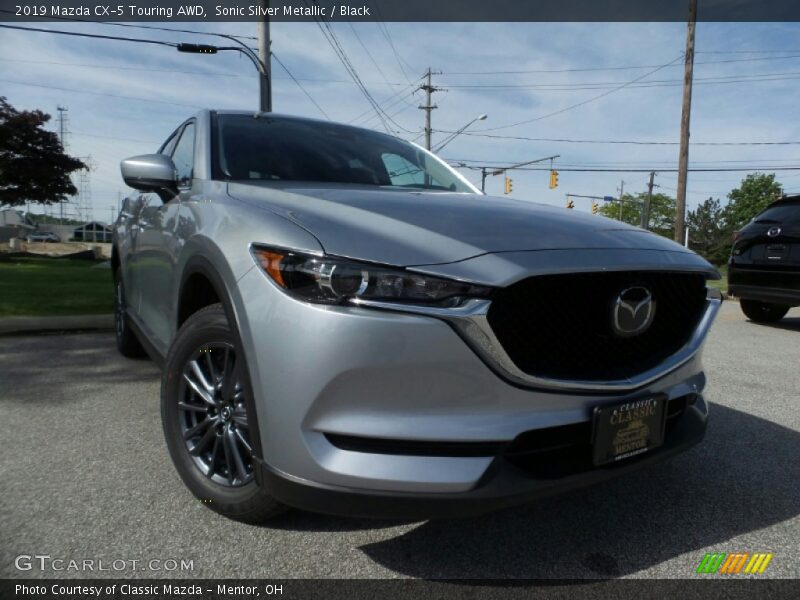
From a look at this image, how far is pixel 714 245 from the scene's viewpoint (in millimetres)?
49938

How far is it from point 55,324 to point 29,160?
22.5m

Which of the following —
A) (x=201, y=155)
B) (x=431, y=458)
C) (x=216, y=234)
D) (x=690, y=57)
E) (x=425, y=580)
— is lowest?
(x=425, y=580)

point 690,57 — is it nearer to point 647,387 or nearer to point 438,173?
point 438,173

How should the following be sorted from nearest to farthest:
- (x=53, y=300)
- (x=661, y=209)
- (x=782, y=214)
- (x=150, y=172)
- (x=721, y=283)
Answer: (x=150, y=172), (x=782, y=214), (x=53, y=300), (x=721, y=283), (x=661, y=209)

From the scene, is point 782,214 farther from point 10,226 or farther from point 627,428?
point 10,226

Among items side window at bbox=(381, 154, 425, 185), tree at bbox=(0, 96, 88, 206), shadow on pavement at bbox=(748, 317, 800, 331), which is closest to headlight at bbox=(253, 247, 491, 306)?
side window at bbox=(381, 154, 425, 185)

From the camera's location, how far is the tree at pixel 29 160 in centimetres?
2314

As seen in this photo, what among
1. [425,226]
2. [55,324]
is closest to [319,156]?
[425,226]

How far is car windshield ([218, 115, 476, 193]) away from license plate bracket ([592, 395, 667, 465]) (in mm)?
1662

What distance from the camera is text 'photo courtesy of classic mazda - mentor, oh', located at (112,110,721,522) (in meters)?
1.56

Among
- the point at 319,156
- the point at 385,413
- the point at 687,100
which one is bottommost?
the point at 385,413

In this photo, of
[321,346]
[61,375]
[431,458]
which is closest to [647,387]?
[431,458]

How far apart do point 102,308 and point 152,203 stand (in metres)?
3.84

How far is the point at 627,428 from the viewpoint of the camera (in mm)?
1803
